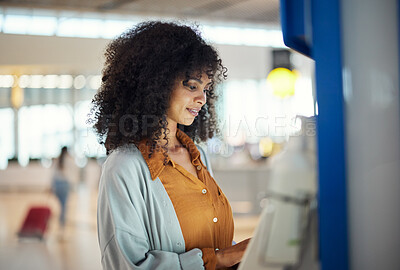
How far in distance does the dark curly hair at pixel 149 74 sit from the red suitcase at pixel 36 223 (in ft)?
16.9

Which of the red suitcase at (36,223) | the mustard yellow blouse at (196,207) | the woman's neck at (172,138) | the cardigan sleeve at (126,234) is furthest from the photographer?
the red suitcase at (36,223)

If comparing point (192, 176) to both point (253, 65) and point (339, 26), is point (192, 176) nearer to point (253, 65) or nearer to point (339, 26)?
point (339, 26)

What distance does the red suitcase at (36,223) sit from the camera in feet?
19.5

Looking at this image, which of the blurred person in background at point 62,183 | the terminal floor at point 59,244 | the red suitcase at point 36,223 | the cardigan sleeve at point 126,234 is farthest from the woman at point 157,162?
the blurred person in background at point 62,183

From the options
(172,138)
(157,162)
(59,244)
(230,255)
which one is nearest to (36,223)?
(59,244)

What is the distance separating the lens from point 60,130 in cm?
1450

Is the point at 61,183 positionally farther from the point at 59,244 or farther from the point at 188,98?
the point at 188,98

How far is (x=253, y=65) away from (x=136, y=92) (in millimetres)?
7471

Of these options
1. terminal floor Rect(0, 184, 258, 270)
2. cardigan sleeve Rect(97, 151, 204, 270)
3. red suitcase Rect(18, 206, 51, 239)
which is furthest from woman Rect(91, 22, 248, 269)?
red suitcase Rect(18, 206, 51, 239)

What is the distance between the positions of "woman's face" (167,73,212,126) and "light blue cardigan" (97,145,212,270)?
230mm

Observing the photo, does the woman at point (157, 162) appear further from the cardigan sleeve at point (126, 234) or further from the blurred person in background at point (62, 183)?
the blurred person in background at point (62, 183)

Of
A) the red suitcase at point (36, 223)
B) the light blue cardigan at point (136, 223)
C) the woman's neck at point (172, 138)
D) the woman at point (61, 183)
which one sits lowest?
the red suitcase at point (36, 223)

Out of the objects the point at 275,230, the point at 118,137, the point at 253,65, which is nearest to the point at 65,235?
the point at 253,65

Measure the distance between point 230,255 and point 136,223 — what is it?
31 centimetres
